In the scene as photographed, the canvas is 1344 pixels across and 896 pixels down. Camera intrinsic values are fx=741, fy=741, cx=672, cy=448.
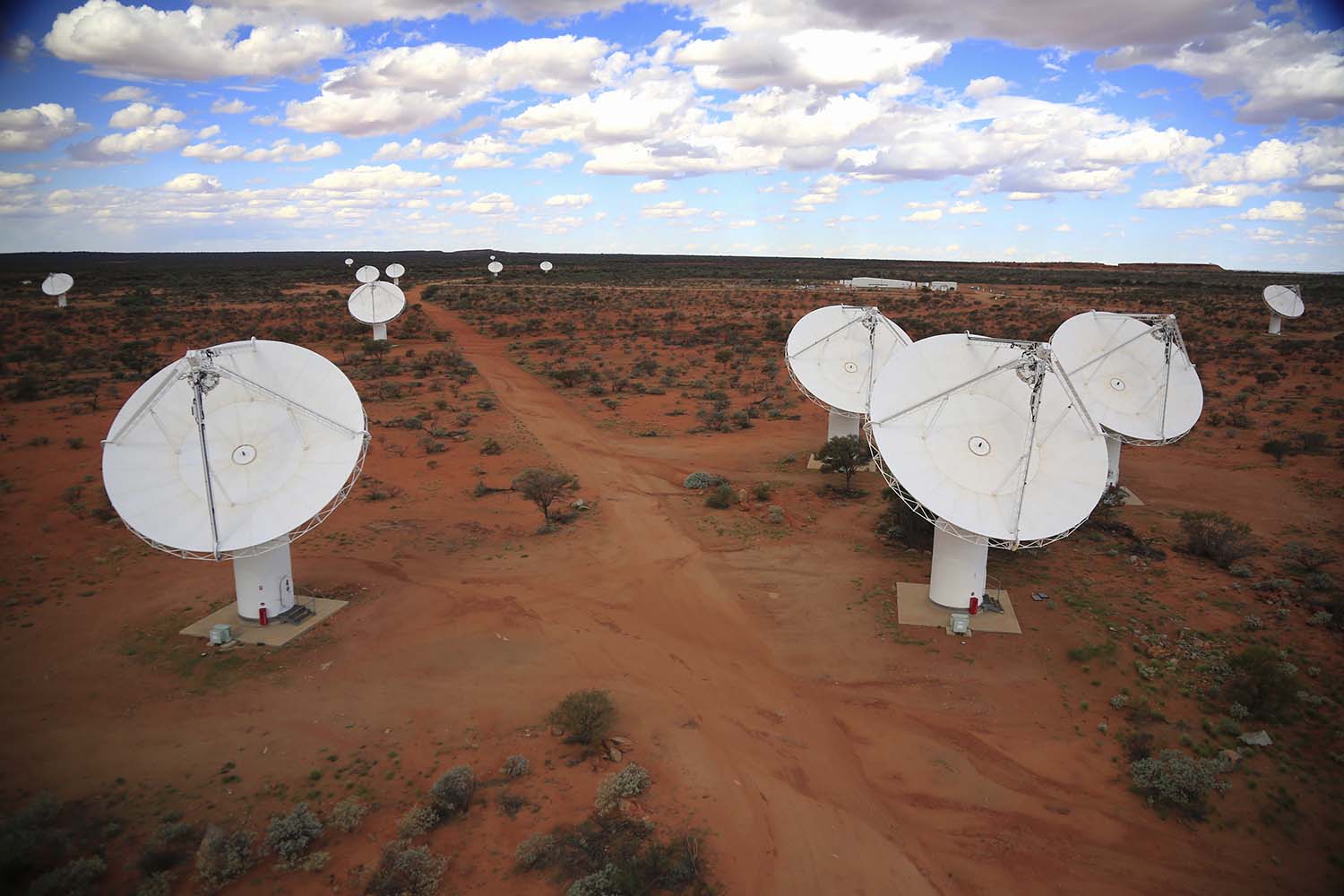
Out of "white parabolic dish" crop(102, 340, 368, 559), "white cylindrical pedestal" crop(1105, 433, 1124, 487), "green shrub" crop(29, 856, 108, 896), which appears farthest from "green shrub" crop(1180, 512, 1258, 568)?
"green shrub" crop(29, 856, 108, 896)

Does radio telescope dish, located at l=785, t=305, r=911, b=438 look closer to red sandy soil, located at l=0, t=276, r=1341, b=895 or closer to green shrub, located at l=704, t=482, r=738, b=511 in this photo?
red sandy soil, located at l=0, t=276, r=1341, b=895

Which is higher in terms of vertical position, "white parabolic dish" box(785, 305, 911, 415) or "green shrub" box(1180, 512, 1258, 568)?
"white parabolic dish" box(785, 305, 911, 415)

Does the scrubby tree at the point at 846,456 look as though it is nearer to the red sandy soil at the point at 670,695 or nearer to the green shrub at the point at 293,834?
the red sandy soil at the point at 670,695

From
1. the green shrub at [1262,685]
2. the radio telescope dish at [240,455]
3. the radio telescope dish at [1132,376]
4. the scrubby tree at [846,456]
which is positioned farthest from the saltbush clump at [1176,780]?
the radio telescope dish at [240,455]

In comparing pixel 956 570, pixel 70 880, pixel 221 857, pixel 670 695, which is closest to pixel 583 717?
pixel 670 695

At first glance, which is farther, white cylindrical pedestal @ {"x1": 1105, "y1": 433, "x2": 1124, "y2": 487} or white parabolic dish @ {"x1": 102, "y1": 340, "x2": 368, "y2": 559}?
white cylindrical pedestal @ {"x1": 1105, "y1": 433, "x2": 1124, "y2": 487}

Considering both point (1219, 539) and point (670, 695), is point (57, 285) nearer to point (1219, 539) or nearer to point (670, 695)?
point (670, 695)

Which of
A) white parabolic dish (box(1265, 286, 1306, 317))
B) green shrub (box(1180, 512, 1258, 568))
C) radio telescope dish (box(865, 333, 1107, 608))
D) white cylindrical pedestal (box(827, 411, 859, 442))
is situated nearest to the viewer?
radio telescope dish (box(865, 333, 1107, 608))
